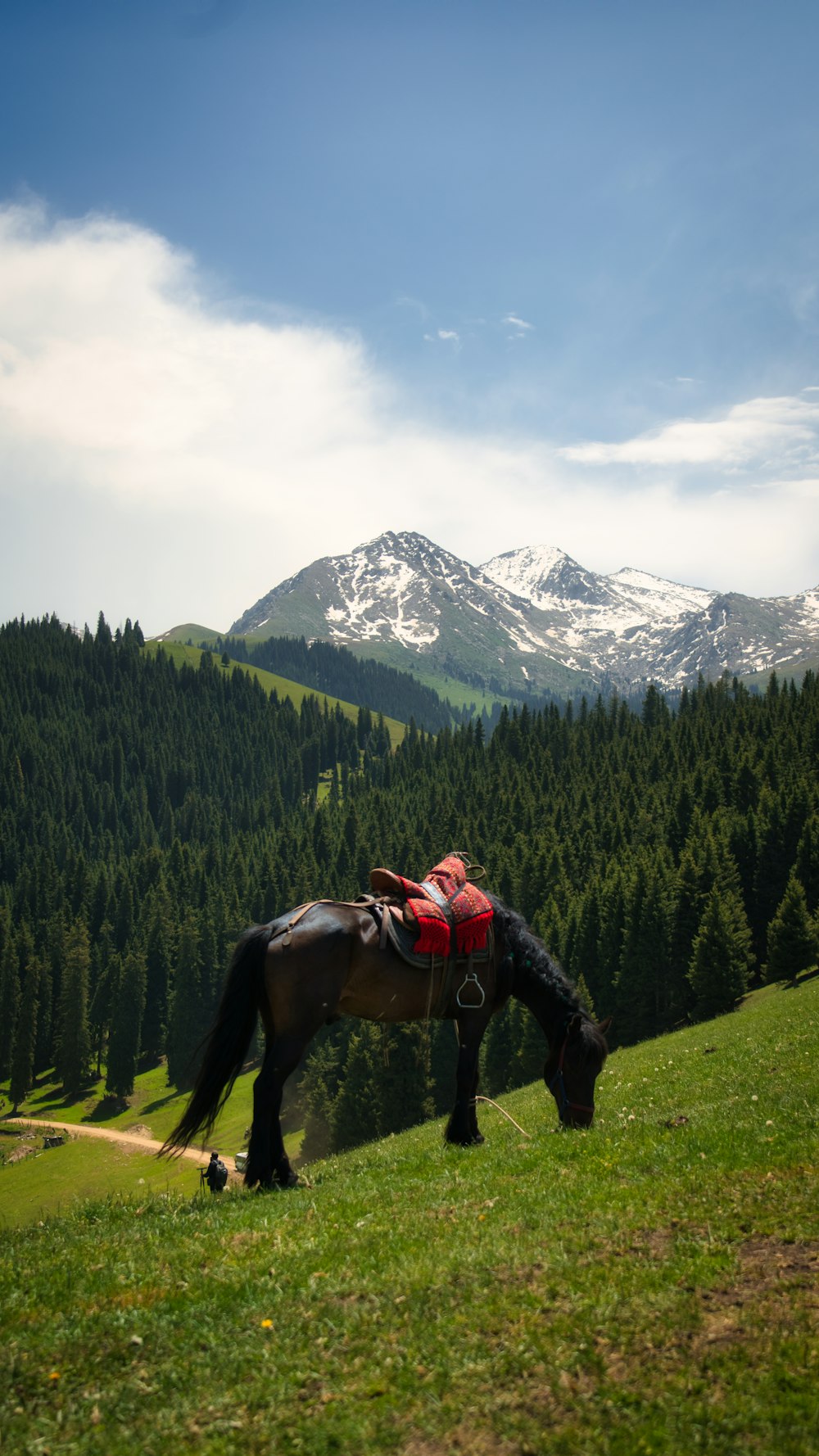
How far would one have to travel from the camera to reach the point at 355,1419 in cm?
573

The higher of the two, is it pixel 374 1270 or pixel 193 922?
pixel 374 1270

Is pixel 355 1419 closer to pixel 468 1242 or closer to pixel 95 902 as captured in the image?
pixel 468 1242

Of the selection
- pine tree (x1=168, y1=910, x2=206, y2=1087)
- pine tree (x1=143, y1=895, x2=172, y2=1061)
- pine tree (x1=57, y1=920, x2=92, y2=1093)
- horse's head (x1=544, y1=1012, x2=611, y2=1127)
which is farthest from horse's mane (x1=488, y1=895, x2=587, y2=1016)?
pine tree (x1=143, y1=895, x2=172, y2=1061)

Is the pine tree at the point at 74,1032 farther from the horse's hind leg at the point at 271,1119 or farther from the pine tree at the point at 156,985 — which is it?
the horse's hind leg at the point at 271,1119

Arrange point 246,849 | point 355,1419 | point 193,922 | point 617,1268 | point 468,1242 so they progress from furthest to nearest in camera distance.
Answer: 1. point 246,849
2. point 193,922
3. point 468,1242
4. point 617,1268
5. point 355,1419

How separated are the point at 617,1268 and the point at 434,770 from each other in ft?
567

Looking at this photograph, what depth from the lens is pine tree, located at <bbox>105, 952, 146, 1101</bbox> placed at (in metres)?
103

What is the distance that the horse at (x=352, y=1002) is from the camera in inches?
473

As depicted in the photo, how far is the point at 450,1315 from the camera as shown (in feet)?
22.5

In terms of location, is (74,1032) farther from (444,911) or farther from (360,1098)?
(444,911)

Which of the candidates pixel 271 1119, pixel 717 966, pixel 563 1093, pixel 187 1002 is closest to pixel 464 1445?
pixel 271 1119

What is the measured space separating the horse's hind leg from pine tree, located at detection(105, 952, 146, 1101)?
102 m

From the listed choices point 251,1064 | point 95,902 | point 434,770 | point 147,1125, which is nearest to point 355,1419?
point 147,1125

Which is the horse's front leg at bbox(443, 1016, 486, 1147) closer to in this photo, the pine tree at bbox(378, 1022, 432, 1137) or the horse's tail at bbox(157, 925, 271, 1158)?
the horse's tail at bbox(157, 925, 271, 1158)
